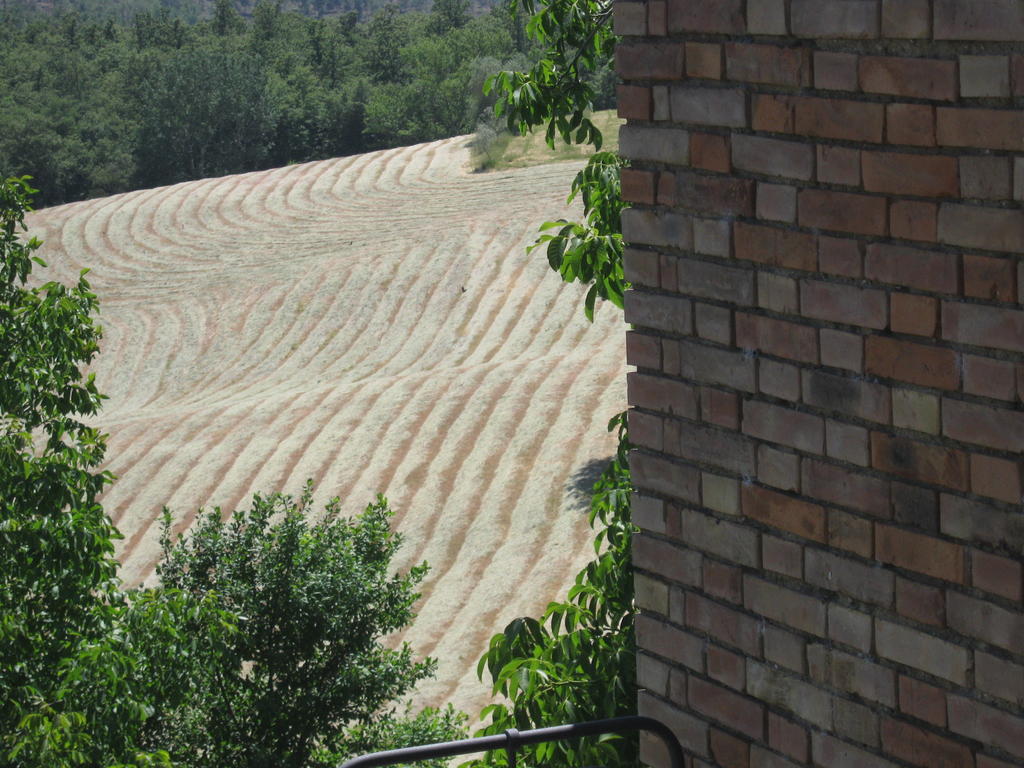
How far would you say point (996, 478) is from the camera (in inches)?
89.1

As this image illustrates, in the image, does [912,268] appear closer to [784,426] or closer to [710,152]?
[784,426]

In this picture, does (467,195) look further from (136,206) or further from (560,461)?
(560,461)

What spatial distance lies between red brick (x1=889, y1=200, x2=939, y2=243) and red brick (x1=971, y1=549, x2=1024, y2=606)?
57 centimetres

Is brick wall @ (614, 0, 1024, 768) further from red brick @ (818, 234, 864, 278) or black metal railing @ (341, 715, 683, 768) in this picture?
black metal railing @ (341, 715, 683, 768)

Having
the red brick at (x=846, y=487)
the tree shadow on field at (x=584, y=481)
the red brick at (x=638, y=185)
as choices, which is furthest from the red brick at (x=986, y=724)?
the tree shadow on field at (x=584, y=481)

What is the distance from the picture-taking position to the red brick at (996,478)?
2230 mm

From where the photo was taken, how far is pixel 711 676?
2.91 m

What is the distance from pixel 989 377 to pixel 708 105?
85 centimetres

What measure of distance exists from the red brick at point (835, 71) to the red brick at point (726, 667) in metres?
1.22

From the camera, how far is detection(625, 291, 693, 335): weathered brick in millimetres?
2865

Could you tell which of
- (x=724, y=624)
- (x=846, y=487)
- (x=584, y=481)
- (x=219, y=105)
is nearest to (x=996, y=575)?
(x=846, y=487)

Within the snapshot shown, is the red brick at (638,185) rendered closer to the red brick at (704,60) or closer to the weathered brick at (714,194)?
the weathered brick at (714,194)

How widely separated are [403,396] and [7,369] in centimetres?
1419

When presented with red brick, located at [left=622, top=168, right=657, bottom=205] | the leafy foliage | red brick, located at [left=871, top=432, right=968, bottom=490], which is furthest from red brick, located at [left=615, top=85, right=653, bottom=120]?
the leafy foliage
